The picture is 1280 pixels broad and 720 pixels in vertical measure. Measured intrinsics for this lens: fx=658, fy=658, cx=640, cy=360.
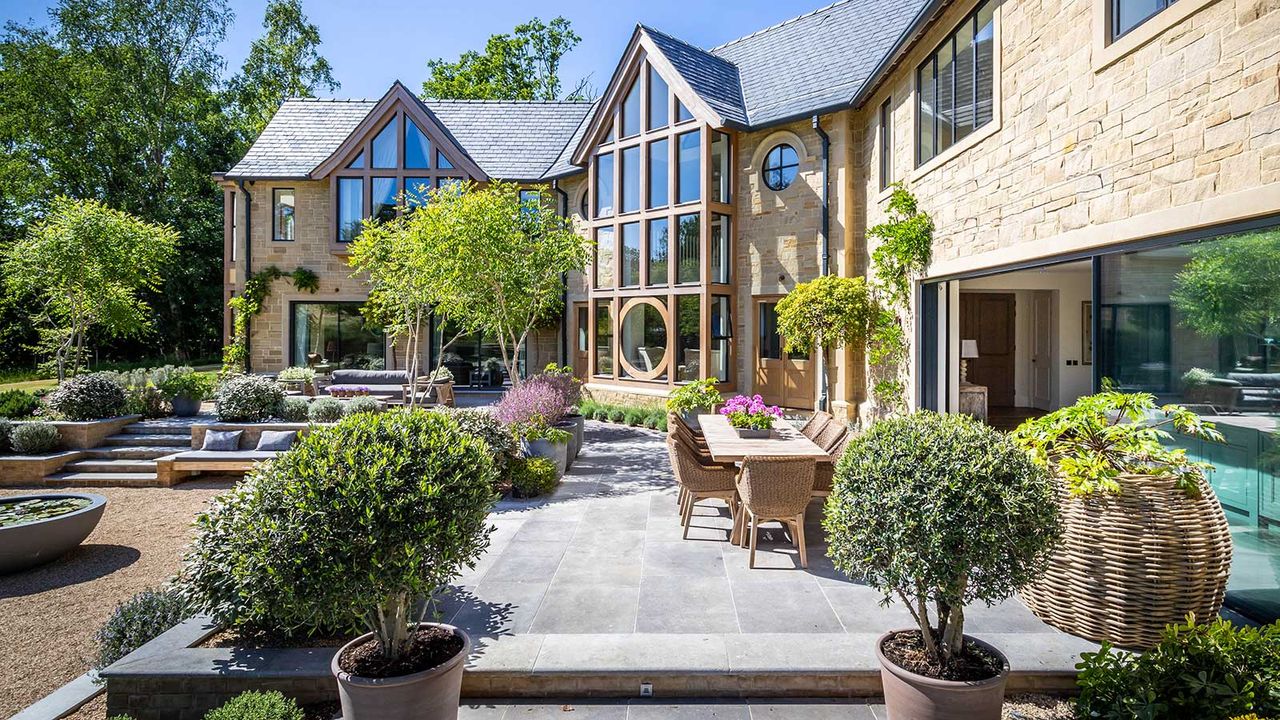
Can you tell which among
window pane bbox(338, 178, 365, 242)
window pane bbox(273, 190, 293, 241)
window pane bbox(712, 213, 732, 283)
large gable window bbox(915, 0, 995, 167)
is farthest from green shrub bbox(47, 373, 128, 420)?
large gable window bbox(915, 0, 995, 167)

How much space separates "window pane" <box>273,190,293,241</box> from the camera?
19.4 m

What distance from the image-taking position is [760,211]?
14164mm

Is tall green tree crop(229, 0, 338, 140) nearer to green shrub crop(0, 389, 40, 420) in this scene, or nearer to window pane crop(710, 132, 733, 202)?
green shrub crop(0, 389, 40, 420)

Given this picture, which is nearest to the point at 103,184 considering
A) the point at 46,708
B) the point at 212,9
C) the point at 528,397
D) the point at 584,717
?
the point at 212,9

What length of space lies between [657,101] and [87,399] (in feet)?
40.9

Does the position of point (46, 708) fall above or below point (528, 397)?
below

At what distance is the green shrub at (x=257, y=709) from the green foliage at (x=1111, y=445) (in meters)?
4.24

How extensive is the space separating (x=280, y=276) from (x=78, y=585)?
14.8 meters

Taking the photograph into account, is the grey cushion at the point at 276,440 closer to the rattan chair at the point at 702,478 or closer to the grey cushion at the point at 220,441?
the grey cushion at the point at 220,441

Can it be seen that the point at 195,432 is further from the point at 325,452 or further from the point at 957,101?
the point at 957,101

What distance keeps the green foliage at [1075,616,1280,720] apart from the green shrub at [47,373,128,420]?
46.0 ft

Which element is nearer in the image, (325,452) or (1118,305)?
(325,452)

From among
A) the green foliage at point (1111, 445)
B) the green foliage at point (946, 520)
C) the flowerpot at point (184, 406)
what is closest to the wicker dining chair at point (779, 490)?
the green foliage at point (1111, 445)

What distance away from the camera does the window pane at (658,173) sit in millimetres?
15023
